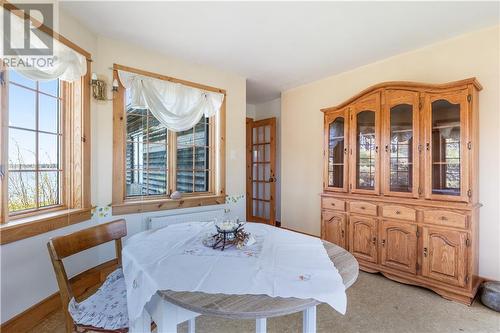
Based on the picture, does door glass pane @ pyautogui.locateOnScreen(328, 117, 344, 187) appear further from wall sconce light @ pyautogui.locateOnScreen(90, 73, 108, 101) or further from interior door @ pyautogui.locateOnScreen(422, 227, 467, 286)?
wall sconce light @ pyautogui.locateOnScreen(90, 73, 108, 101)

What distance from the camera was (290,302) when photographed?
3.04 feet

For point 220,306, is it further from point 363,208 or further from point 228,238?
point 363,208

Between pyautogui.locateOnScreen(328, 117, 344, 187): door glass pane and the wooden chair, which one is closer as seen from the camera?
the wooden chair

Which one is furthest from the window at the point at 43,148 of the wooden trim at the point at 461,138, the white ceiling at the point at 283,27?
the wooden trim at the point at 461,138

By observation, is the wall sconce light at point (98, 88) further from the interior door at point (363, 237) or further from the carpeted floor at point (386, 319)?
the interior door at point (363, 237)

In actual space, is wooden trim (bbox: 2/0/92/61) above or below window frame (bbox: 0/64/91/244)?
above

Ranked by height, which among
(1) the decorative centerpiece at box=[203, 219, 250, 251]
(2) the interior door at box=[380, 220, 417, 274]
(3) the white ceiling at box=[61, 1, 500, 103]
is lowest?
(2) the interior door at box=[380, 220, 417, 274]

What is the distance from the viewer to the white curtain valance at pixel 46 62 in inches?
69.4

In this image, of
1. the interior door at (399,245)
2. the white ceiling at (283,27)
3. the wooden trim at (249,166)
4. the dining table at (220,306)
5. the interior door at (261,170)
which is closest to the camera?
the dining table at (220,306)

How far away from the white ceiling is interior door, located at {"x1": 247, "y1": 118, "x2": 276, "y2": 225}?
194 cm

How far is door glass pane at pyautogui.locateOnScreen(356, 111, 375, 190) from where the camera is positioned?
9.47 ft

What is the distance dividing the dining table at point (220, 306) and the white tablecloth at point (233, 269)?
29 mm

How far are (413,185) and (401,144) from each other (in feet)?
1.49

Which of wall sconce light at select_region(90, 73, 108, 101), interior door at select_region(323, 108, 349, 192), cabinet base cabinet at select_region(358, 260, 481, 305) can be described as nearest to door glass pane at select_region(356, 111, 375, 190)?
interior door at select_region(323, 108, 349, 192)
